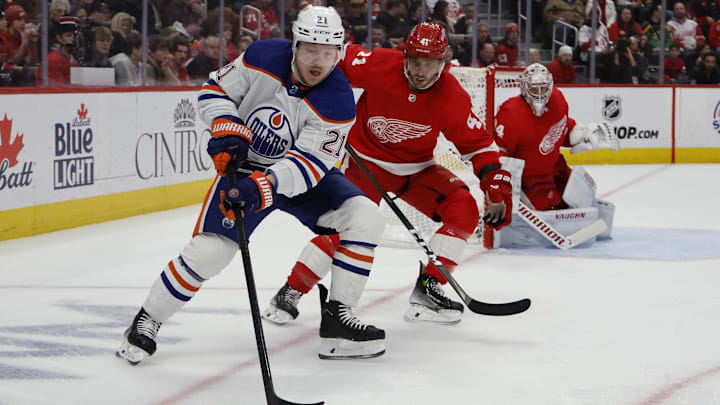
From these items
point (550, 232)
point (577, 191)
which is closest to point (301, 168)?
point (550, 232)

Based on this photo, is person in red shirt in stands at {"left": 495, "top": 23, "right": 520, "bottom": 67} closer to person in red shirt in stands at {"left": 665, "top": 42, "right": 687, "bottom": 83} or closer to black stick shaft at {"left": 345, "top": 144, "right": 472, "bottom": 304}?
person in red shirt in stands at {"left": 665, "top": 42, "right": 687, "bottom": 83}

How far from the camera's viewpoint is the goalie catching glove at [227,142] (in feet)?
8.64

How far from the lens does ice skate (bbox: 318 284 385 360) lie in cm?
282

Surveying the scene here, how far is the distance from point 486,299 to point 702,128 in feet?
21.9

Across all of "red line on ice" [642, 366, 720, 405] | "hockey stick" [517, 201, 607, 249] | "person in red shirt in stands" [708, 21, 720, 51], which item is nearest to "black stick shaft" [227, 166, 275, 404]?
"red line on ice" [642, 366, 720, 405]

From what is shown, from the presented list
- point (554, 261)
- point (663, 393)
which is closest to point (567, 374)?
point (663, 393)

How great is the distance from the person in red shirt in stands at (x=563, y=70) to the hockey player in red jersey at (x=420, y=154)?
6.16 m

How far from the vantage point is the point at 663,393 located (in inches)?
98.1

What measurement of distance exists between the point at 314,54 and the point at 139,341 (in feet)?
3.21

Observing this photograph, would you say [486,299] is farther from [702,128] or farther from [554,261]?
[702,128]

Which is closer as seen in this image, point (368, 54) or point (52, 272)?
point (368, 54)

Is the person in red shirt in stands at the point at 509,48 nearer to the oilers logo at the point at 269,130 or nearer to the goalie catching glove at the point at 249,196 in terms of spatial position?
the oilers logo at the point at 269,130

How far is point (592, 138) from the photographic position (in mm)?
5219

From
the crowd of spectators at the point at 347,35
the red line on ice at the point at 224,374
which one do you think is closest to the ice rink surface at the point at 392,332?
the red line on ice at the point at 224,374
